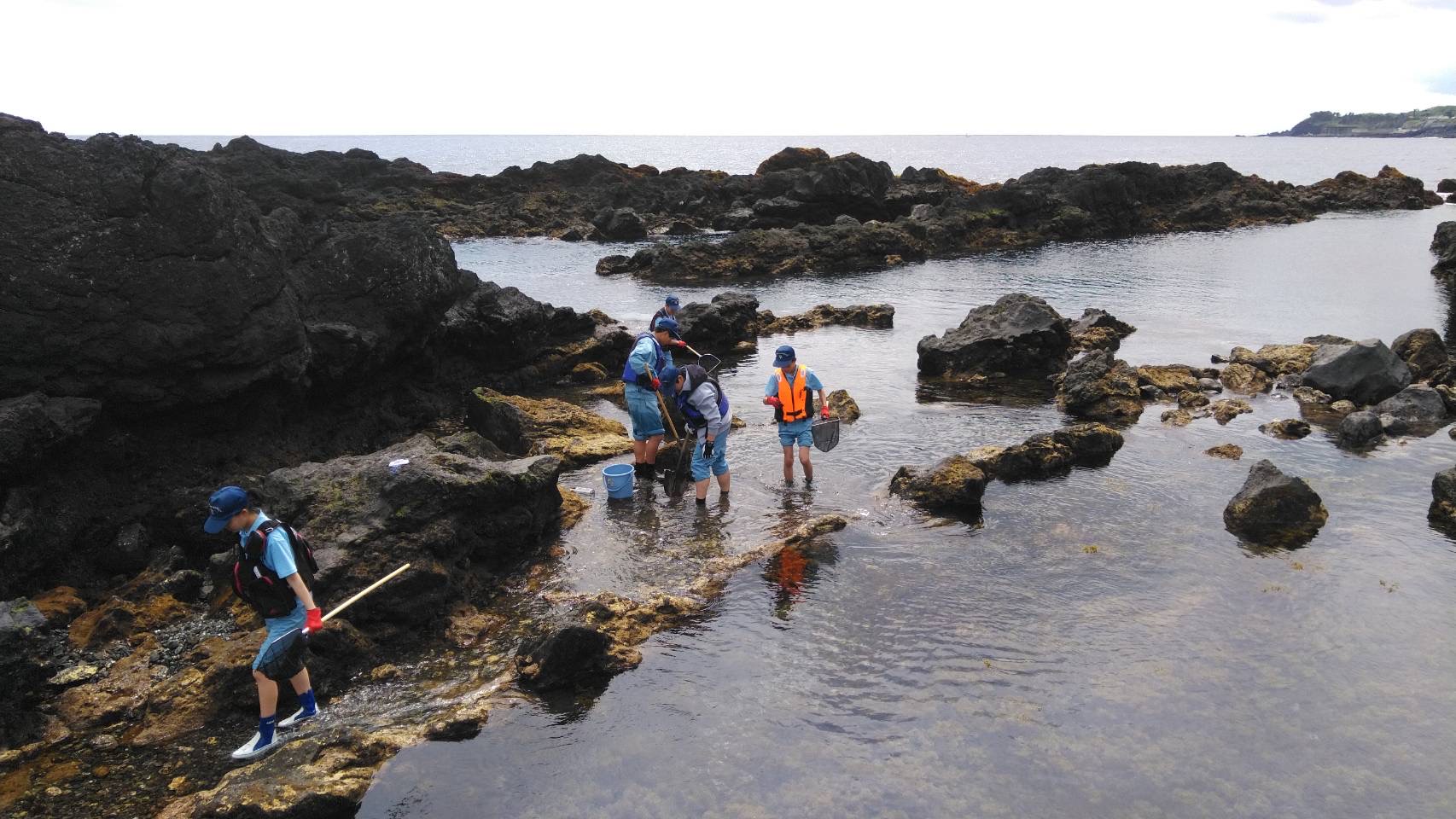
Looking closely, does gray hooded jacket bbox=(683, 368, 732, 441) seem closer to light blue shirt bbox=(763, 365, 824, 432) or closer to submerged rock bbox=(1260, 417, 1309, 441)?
light blue shirt bbox=(763, 365, 824, 432)

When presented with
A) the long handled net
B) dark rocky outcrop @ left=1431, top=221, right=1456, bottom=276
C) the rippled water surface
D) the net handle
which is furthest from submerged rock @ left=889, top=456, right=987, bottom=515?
dark rocky outcrop @ left=1431, top=221, right=1456, bottom=276

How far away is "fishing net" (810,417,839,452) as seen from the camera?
50.9ft

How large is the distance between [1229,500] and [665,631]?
9679 mm

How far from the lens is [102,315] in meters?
12.5

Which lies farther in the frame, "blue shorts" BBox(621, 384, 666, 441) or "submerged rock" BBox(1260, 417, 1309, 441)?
"submerged rock" BBox(1260, 417, 1309, 441)

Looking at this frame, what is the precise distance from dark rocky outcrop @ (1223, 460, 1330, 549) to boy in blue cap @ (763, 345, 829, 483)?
258 inches

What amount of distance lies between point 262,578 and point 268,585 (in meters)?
0.08

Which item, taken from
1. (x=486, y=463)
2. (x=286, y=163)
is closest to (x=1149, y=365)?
(x=486, y=463)

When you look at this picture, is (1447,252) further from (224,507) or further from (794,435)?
(224,507)

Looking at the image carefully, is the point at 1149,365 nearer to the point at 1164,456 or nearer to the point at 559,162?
the point at 1164,456

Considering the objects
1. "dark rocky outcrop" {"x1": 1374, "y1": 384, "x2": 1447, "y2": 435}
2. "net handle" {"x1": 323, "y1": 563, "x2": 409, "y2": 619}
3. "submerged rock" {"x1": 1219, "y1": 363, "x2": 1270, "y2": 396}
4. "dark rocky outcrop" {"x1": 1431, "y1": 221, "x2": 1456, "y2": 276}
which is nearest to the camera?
"net handle" {"x1": 323, "y1": 563, "x2": 409, "y2": 619}

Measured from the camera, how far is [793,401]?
14648 millimetres

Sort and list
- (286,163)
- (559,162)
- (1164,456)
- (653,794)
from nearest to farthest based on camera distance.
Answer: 1. (653,794)
2. (1164,456)
3. (286,163)
4. (559,162)

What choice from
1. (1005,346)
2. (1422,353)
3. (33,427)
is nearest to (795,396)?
(33,427)
